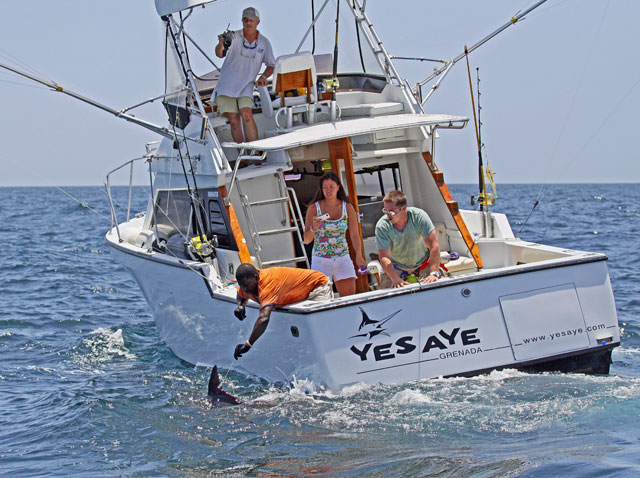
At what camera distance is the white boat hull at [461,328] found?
256 inches

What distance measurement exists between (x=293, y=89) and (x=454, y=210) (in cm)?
228

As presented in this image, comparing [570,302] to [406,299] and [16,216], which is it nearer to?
[406,299]

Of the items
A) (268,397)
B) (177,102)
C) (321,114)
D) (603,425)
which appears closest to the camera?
(603,425)

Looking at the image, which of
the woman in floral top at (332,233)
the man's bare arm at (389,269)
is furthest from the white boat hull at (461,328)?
the woman in floral top at (332,233)

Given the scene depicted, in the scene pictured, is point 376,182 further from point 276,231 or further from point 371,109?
point 276,231

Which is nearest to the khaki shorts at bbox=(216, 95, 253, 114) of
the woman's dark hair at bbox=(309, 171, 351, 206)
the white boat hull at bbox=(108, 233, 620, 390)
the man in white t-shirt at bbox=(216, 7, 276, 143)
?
the man in white t-shirt at bbox=(216, 7, 276, 143)

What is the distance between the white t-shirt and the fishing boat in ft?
1.04

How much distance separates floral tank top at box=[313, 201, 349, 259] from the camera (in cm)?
742

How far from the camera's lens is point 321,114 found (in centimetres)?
878

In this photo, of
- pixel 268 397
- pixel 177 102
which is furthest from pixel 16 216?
pixel 268 397

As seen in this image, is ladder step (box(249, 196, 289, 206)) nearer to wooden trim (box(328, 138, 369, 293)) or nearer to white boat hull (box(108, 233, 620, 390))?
wooden trim (box(328, 138, 369, 293))

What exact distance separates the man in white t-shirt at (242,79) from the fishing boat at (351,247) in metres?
0.23

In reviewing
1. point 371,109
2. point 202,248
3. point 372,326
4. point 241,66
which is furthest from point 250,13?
point 372,326

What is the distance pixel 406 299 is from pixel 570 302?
1.43 m
